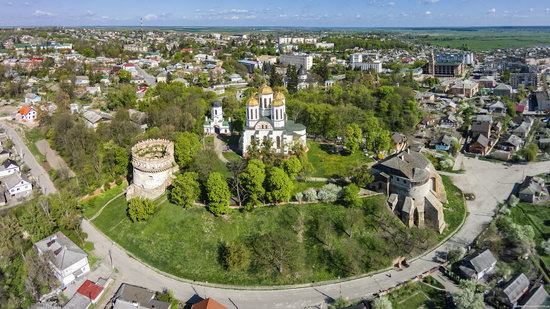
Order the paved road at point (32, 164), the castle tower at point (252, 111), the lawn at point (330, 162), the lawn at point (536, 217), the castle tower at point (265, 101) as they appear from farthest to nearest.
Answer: the castle tower at point (265, 101) < the paved road at point (32, 164) < the castle tower at point (252, 111) < the lawn at point (330, 162) < the lawn at point (536, 217)

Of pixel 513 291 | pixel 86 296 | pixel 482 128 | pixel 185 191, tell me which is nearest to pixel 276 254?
pixel 185 191

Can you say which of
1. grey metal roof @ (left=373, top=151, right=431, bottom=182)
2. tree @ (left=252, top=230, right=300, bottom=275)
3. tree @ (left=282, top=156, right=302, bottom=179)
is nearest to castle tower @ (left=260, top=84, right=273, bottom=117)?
tree @ (left=282, top=156, right=302, bottom=179)

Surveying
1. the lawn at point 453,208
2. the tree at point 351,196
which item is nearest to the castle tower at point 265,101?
the tree at point 351,196

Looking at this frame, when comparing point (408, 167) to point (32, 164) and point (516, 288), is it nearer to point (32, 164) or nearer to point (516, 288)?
point (516, 288)

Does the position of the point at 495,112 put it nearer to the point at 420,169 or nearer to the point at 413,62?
the point at 420,169

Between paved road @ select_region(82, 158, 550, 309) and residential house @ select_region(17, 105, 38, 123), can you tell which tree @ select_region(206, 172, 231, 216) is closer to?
paved road @ select_region(82, 158, 550, 309)

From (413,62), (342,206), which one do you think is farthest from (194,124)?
(413,62)

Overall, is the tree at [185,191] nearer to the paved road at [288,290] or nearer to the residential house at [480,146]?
the paved road at [288,290]
